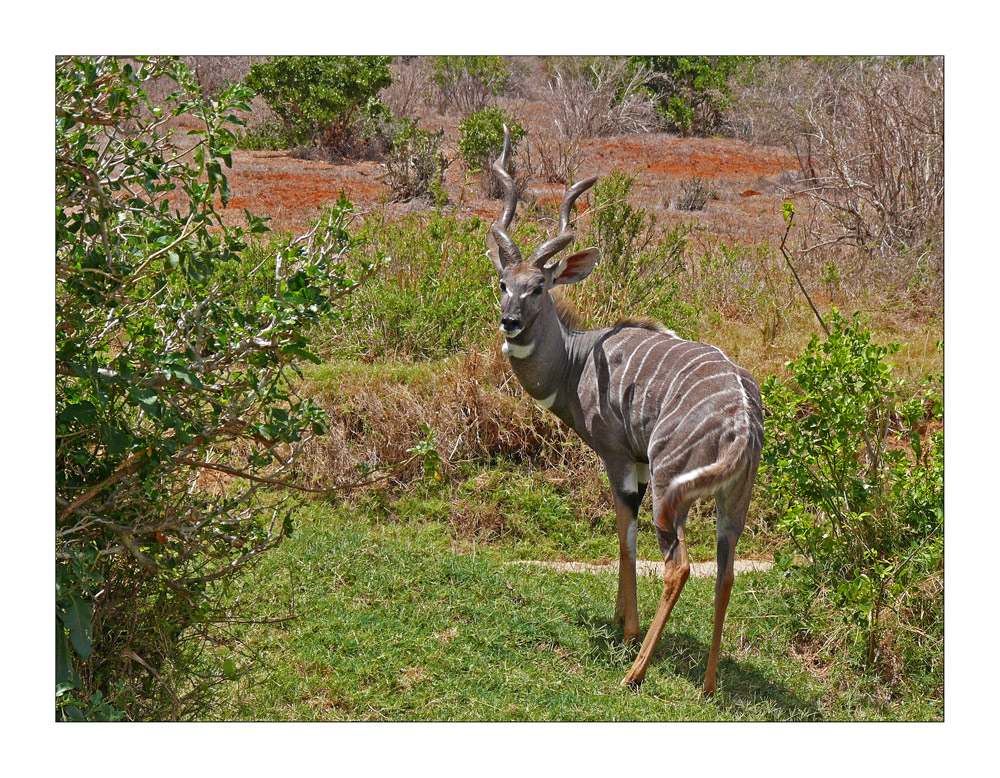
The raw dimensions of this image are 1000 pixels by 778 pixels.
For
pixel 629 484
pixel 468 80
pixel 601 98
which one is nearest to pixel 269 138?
pixel 468 80

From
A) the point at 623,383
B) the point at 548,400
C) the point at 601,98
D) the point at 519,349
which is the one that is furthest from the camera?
the point at 601,98

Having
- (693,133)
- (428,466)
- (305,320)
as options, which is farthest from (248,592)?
(693,133)

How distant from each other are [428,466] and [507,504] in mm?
2728

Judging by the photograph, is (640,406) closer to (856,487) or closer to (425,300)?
(856,487)

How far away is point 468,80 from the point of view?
60.4 ft

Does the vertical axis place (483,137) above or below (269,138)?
below

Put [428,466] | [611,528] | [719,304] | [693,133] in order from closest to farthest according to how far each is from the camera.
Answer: [428,466]
[611,528]
[719,304]
[693,133]

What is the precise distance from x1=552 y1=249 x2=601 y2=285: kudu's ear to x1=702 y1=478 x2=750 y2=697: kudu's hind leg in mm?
1343

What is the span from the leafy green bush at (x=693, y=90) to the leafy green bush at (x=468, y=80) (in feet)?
8.91

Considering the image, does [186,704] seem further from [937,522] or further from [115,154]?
[937,522]

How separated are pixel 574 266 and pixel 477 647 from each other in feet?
6.01

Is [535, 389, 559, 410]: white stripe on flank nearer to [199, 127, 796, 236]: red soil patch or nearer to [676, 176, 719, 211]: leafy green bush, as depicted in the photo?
[199, 127, 796, 236]: red soil patch

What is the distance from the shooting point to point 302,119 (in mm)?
15438

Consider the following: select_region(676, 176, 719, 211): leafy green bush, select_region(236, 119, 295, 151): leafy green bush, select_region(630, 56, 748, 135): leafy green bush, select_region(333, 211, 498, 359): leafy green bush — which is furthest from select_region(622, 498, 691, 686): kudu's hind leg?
select_region(630, 56, 748, 135): leafy green bush
